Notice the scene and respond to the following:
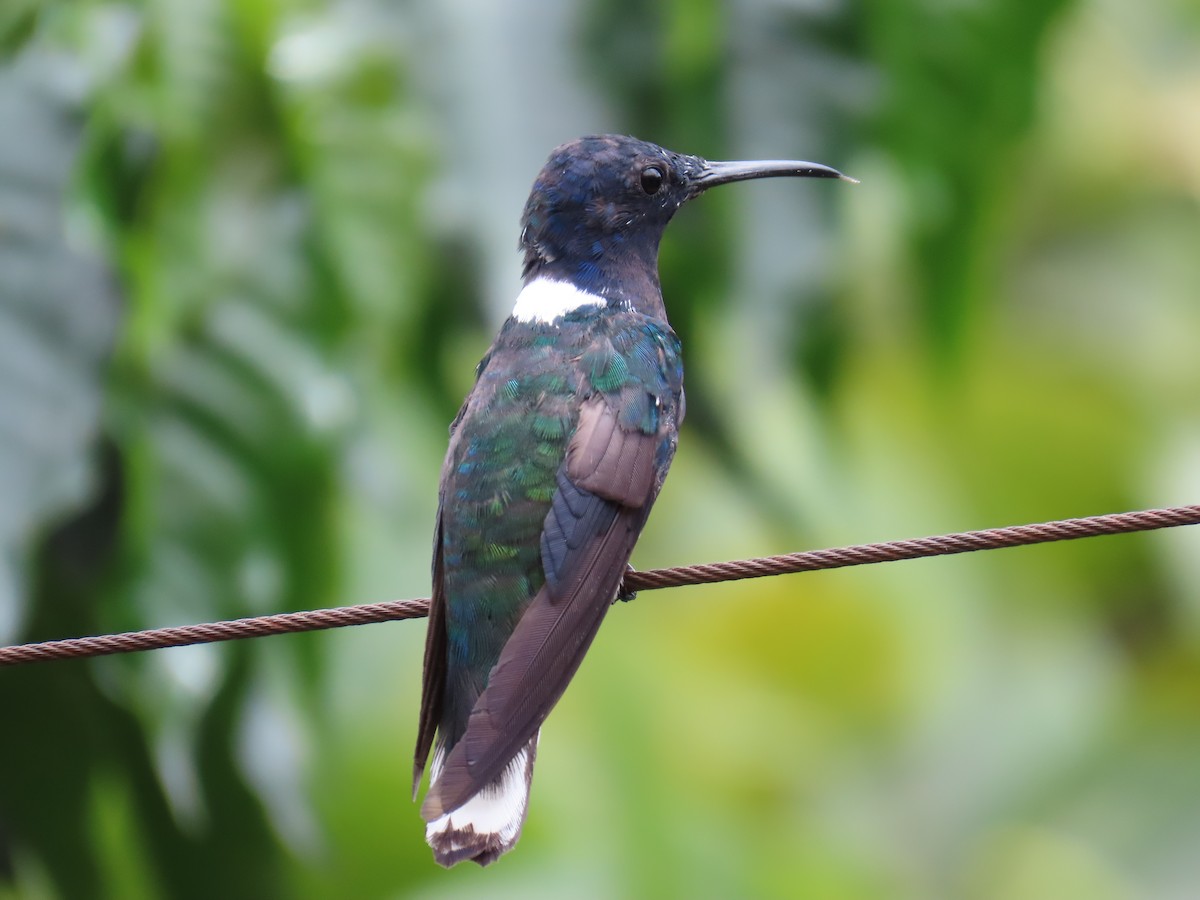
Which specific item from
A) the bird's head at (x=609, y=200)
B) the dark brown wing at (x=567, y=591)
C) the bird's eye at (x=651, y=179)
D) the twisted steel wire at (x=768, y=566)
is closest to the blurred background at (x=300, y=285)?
the bird's head at (x=609, y=200)

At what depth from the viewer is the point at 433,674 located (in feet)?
15.1

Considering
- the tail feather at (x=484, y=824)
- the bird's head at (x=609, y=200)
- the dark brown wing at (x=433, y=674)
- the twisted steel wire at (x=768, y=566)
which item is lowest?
the tail feather at (x=484, y=824)

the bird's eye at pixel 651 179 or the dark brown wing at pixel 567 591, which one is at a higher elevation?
the bird's eye at pixel 651 179

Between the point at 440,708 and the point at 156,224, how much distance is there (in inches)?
87.0

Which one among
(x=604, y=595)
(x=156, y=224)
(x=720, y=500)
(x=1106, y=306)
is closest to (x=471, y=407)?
(x=604, y=595)

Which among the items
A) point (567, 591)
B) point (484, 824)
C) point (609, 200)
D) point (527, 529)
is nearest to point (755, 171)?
point (609, 200)

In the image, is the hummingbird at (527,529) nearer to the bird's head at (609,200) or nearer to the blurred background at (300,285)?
the bird's head at (609,200)

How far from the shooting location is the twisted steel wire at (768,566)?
323cm

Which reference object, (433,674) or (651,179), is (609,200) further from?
(433,674)

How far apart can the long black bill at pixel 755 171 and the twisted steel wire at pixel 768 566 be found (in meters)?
2.58

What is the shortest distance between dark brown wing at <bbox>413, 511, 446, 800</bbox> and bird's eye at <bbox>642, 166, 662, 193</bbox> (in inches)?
68.1

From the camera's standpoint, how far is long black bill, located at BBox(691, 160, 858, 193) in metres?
5.63

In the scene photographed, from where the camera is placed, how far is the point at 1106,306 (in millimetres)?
14438

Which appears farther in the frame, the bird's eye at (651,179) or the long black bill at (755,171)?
the bird's eye at (651,179)
